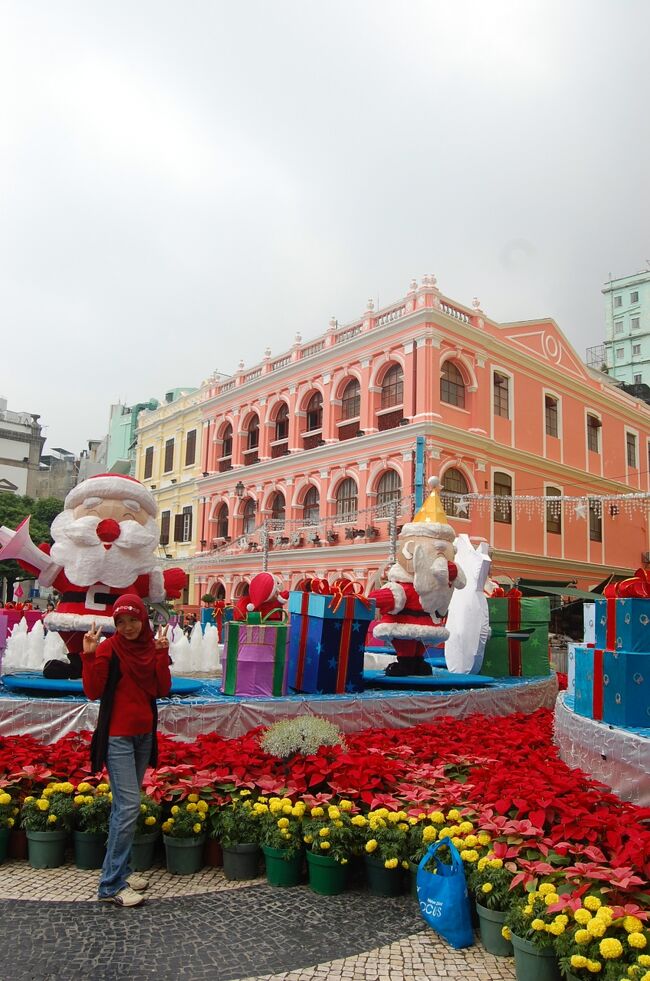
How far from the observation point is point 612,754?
16.3 feet

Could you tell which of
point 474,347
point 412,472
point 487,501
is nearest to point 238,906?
point 412,472

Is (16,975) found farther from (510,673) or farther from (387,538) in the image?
(387,538)

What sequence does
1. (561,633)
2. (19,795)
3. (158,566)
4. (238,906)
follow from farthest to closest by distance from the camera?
(561,633), (158,566), (19,795), (238,906)

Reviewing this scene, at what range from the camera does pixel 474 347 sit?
25188 millimetres

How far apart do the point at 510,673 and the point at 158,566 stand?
551cm

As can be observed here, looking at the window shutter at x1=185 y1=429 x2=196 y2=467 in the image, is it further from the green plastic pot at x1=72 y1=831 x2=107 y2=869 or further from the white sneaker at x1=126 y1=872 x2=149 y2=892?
the white sneaker at x1=126 y1=872 x2=149 y2=892

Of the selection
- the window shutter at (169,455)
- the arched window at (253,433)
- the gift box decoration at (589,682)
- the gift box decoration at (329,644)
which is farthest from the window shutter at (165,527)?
the gift box decoration at (589,682)

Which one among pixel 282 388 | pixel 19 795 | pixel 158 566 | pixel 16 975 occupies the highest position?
pixel 282 388

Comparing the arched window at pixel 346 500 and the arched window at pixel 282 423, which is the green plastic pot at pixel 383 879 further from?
the arched window at pixel 282 423

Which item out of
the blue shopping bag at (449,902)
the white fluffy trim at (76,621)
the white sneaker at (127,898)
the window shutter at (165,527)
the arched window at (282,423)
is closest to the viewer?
the blue shopping bag at (449,902)

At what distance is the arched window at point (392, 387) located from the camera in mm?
25062

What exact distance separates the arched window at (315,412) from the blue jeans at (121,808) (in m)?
24.8

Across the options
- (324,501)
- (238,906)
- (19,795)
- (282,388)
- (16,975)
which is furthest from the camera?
(282,388)

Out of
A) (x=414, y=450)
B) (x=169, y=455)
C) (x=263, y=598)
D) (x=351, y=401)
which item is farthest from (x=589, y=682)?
(x=169, y=455)
